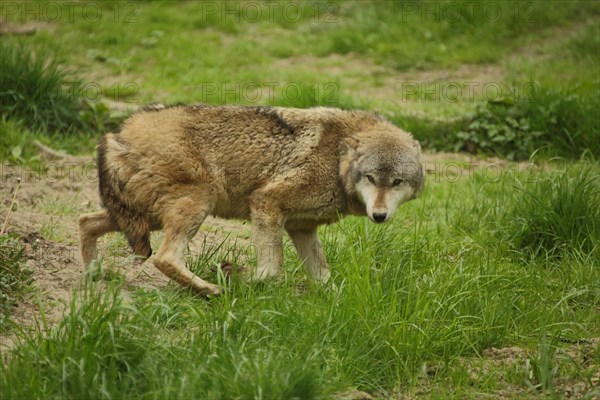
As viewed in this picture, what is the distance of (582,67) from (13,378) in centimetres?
977

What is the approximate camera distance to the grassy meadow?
4.84 metres

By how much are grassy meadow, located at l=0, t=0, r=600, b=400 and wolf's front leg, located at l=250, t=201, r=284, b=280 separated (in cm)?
23

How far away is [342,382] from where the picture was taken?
5.05 meters

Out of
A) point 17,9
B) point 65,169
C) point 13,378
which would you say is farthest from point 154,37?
point 13,378

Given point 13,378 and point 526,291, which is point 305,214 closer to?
point 526,291

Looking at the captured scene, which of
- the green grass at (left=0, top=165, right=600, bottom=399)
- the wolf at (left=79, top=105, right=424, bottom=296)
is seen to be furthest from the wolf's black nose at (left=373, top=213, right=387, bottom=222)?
the green grass at (left=0, top=165, right=600, bottom=399)

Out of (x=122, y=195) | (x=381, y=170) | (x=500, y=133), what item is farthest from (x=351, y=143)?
(x=500, y=133)

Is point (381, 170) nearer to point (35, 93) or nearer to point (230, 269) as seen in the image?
point (230, 269)

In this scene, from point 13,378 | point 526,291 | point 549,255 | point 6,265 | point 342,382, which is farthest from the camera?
point 549,255

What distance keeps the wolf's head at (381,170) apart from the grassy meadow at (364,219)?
1.20ft

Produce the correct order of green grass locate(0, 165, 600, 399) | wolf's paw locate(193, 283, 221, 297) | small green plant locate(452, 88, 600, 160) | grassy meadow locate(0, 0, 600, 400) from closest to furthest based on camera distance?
green grass locate(0, 165, 600, 399) → grassy meadow locate(0, 0, 600, 400) → wolf's paw locate(193, 283, 221, 297) → small green plant locate(452, 88, 600, 160)

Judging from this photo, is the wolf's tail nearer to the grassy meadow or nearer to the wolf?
the wolf

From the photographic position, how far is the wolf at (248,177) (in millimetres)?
6340

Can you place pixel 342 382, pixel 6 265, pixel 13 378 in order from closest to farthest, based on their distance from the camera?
pixel 13 378 < pixel 342 382 < pixel 6 265
